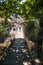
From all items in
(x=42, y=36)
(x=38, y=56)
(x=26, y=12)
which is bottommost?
(x=38, y=56)

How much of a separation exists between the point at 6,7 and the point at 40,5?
2.30 m

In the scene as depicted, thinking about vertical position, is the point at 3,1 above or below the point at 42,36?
above

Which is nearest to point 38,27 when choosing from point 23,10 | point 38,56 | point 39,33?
point 39,33

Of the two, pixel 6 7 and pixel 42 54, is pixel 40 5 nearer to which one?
pixel 6 7

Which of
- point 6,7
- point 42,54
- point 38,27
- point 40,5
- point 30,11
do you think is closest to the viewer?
point 40,5

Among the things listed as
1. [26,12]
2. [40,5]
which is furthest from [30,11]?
[40,5]

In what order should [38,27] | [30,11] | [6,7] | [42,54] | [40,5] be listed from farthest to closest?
[38,27] → [42,54] → [30,11] → [6,7] → [40,5]

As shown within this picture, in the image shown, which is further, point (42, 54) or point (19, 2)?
point (42, 54)

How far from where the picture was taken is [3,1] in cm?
1174

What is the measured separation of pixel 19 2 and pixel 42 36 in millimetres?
5080

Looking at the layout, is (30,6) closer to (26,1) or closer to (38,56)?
(26,1)

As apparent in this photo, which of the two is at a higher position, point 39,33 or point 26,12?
point 26,12

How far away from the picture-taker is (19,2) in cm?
1195

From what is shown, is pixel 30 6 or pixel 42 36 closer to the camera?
pixel 30 6
